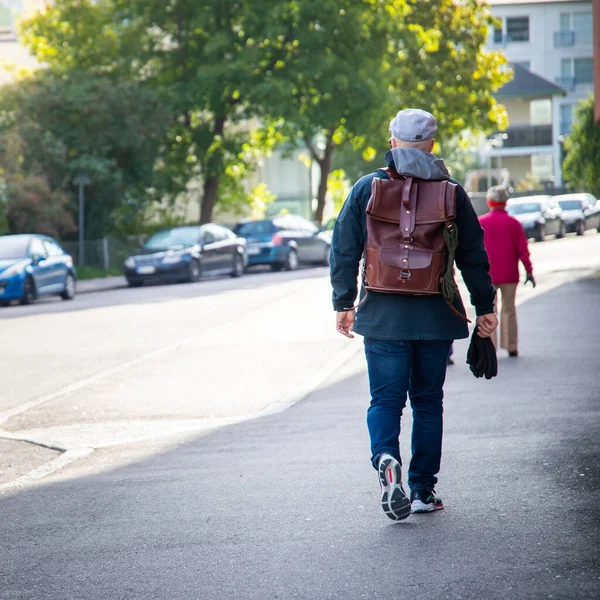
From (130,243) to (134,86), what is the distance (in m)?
4.90

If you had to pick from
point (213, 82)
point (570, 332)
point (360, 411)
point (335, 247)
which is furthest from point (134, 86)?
point (335, 247)

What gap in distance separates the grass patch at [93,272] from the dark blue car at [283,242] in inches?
154

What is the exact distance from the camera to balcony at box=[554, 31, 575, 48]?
91000 mm

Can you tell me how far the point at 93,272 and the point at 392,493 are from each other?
33.7 metres

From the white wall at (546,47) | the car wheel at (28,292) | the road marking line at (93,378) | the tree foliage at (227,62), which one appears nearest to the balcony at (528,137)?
the white wall at (546,47)

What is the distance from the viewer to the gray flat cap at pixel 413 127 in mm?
5844

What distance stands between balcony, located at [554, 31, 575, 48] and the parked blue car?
6831 cm

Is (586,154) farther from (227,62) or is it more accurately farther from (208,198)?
(208,198)

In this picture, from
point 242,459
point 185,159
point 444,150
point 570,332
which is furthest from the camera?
point 444,150

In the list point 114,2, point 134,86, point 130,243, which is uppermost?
point 114,2

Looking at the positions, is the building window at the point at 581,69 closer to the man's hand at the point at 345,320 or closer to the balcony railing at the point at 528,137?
the balcony railing at the point at 528,137

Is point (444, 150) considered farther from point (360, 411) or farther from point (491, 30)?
point (360, 411)

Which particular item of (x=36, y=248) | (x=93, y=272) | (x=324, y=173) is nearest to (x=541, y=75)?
(x=324, y=173)

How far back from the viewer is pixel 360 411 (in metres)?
9.52
